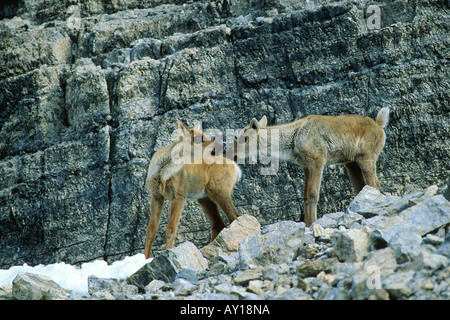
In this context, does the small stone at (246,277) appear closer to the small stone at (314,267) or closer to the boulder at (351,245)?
the small stone at (314,267)

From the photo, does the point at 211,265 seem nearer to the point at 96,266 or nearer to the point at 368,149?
the point at 96,266

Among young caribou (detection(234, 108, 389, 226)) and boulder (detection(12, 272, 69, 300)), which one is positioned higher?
young caribou (detection(234, 108, 389, 226))

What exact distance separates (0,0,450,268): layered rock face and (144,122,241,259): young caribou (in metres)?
2.34

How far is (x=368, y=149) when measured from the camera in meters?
10.6

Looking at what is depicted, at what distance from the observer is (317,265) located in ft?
20.7

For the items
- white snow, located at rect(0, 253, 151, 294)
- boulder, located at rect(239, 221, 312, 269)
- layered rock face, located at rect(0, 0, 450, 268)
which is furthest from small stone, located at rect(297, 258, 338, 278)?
layered rock face, located at rect(0, 0, 450, 268)

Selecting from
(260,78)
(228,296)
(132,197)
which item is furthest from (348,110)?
(228,296)

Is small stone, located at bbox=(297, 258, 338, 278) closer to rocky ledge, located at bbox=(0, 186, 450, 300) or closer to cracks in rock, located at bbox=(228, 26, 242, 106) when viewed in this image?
rocky ledge, located at bbox=(0, 186, 450, 300)

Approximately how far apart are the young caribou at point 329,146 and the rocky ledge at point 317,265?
6.58ft

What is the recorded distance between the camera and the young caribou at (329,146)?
1044 cm

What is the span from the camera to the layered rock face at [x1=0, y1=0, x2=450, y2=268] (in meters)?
12.8

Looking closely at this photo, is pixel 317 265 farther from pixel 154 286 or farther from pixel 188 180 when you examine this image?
pixel 188 180
